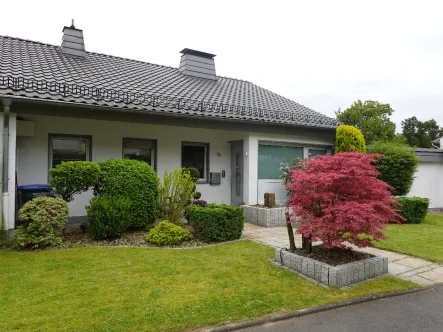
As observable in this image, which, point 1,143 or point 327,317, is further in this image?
point 1,143

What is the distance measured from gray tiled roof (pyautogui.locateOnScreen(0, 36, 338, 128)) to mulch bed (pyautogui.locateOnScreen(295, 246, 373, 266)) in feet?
16.7

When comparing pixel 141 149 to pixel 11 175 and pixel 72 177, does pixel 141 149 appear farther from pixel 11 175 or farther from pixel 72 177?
pixel 11 175

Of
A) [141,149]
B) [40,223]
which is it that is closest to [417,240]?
[141,149]

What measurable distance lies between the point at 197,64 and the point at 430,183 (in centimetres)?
1205

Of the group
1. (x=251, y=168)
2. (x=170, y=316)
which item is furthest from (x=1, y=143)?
(x=251, y=168)

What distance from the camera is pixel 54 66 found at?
31.5ft

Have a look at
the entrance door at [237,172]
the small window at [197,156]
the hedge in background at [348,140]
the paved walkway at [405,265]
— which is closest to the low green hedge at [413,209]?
the hedge in background at [348,140]

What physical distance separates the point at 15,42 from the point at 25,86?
580 centimetres

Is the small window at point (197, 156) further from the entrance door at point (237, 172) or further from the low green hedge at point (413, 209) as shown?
the low green hedge at point (413, 209)

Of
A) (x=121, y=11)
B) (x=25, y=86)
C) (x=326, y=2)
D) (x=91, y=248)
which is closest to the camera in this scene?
(x=91, y=248)

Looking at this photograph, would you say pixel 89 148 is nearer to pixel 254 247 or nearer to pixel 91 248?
pixel 91 248

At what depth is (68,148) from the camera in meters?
8.57

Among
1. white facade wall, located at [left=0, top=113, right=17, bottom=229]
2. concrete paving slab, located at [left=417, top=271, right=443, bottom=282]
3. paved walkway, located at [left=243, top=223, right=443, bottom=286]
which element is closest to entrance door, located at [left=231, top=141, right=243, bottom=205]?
paved walkway, located at [left=243, top=223, right=443, bottom=286]

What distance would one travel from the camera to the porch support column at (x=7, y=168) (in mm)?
6142
